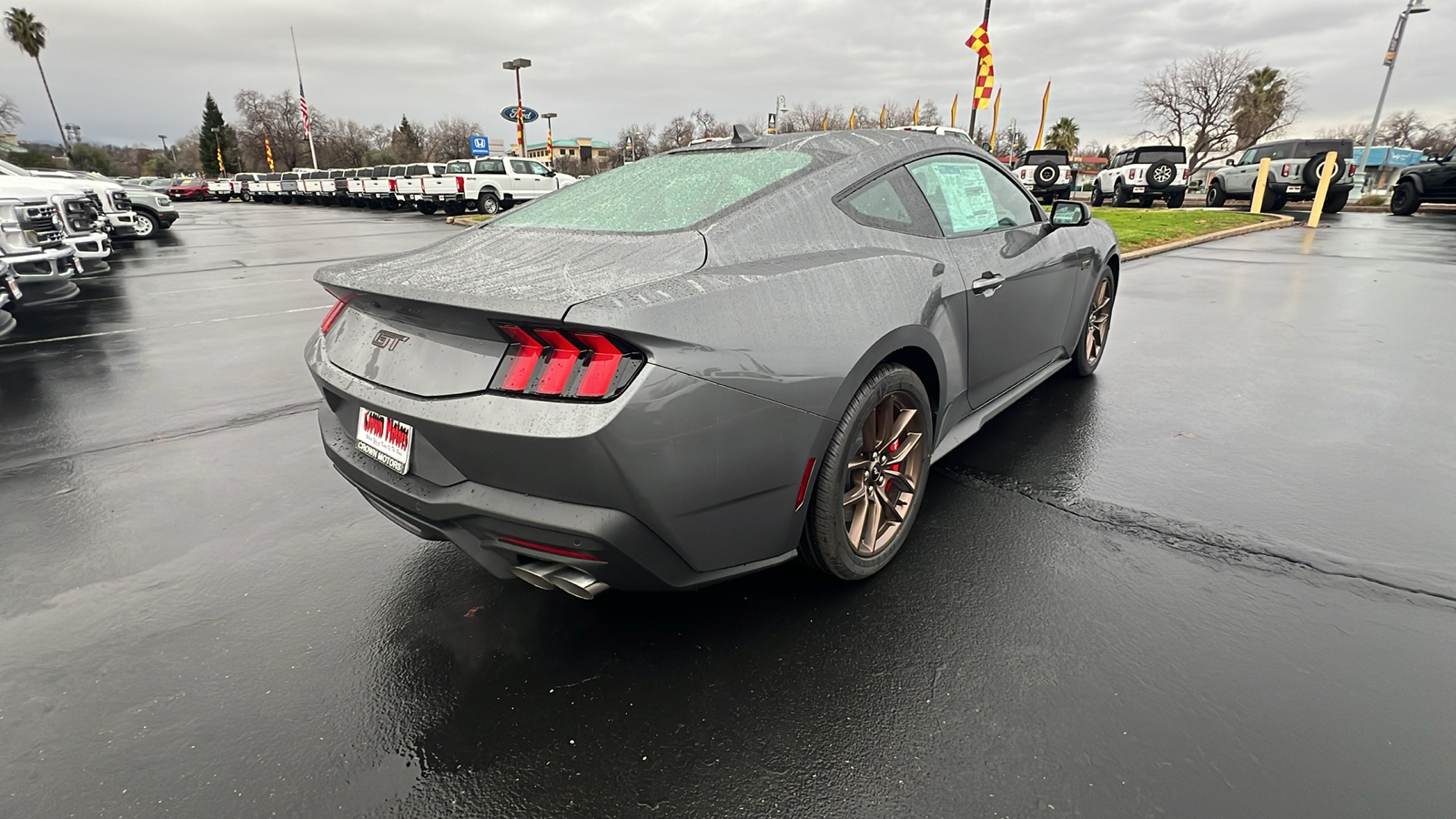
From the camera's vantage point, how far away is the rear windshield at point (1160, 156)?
902 inches

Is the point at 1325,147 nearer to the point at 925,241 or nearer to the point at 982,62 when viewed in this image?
the point at 982,62

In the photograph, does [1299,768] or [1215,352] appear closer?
[1299,768]

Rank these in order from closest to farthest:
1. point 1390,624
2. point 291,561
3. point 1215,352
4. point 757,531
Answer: point 757,531, point 1390,624, point 291,561, point 1215,352

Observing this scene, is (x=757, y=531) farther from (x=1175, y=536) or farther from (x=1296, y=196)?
(x=1296, y=196)

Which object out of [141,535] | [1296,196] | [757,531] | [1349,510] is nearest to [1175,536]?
[1349,510]

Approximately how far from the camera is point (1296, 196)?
873 inches

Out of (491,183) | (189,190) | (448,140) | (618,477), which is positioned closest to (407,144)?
(448,140)

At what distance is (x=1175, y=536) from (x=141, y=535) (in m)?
4.18

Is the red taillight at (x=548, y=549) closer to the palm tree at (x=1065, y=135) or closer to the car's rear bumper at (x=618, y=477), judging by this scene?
the car's rear bumper at (x=618, y=477)

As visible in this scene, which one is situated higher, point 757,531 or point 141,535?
point 757,531

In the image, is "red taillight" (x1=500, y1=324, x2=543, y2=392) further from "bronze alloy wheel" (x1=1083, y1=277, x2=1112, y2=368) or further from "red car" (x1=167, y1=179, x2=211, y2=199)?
"red car" (x1=167, y1=179, x2=211, y2=199)

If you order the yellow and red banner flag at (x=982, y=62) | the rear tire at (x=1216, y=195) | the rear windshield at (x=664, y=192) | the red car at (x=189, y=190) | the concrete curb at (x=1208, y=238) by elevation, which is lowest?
the red car at (x=189, y=190)

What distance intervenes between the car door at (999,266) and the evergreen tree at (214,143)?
93.6 m

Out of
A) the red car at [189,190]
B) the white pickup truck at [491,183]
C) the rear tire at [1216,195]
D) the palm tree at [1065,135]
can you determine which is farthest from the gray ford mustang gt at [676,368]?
the palm tree at [1065,135]
